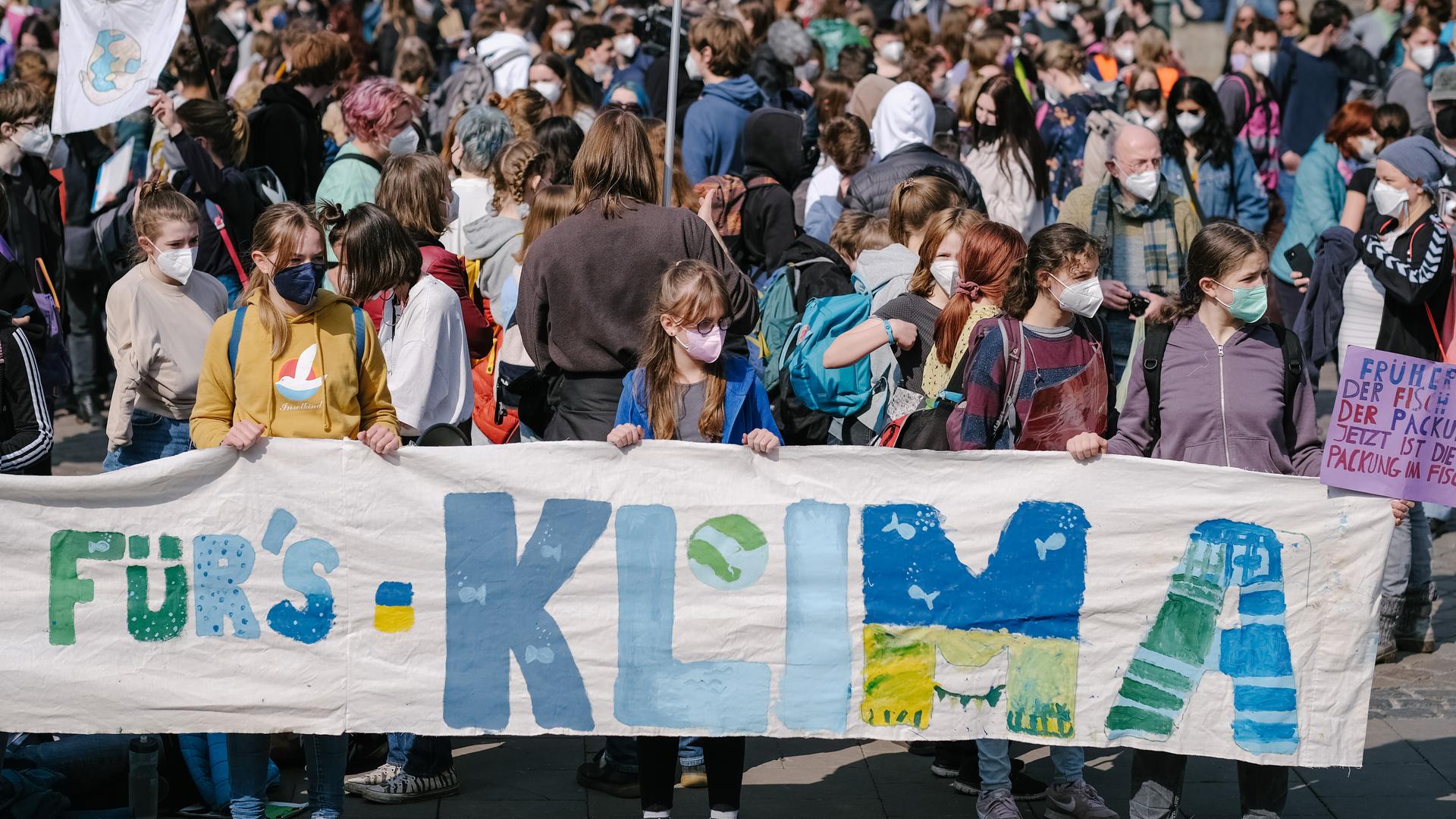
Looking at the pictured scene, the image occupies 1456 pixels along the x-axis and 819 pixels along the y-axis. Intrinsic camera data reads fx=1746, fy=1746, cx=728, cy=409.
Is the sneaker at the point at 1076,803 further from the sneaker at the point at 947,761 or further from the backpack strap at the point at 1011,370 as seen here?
the backpack strap at the point at 1011,370

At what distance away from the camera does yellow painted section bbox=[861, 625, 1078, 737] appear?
510cm

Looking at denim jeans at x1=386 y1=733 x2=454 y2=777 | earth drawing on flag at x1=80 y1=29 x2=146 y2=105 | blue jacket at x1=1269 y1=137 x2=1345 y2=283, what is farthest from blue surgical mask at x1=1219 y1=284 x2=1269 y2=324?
earth drawing on flag at x1=80 y1=29 x2=146 y2=105

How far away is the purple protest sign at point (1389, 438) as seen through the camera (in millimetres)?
4957

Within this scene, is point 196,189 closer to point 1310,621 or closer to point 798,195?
point 798,195

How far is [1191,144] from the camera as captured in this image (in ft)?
33.1

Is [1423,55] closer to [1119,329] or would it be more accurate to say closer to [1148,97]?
[1148,97]

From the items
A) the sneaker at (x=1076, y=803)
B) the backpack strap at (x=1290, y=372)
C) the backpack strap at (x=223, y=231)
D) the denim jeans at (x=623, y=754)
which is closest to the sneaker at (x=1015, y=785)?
the sneaker at (x=1076, y=803)

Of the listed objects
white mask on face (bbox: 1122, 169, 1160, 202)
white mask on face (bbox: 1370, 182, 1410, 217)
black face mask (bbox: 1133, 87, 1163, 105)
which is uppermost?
black face mask (bbox: 1133, 87, 1163, 105)

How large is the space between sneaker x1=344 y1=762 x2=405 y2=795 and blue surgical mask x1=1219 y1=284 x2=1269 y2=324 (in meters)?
3.04

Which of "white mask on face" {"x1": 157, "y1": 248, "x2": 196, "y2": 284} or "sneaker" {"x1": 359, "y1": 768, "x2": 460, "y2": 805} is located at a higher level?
"white mask on face" {"x1": 157, "y1": 248, "x2": 196, "y2": 284}

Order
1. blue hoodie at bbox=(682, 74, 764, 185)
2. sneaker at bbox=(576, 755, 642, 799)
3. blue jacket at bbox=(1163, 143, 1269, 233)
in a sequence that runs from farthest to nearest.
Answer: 1. blue hoodie at bbox=(682, 74, 764, 185)
2. blue jacket at bbox=(1163, 143, 1269, 233)
3. sneaker at bbox=(576, 755, 642, 799)

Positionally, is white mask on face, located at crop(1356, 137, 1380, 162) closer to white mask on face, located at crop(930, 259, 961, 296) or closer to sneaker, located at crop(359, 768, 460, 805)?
white mask on face, located at crop(930, 259, 961, 296)

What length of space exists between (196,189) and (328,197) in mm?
617

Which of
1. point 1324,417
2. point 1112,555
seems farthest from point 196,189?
point 1324,417
